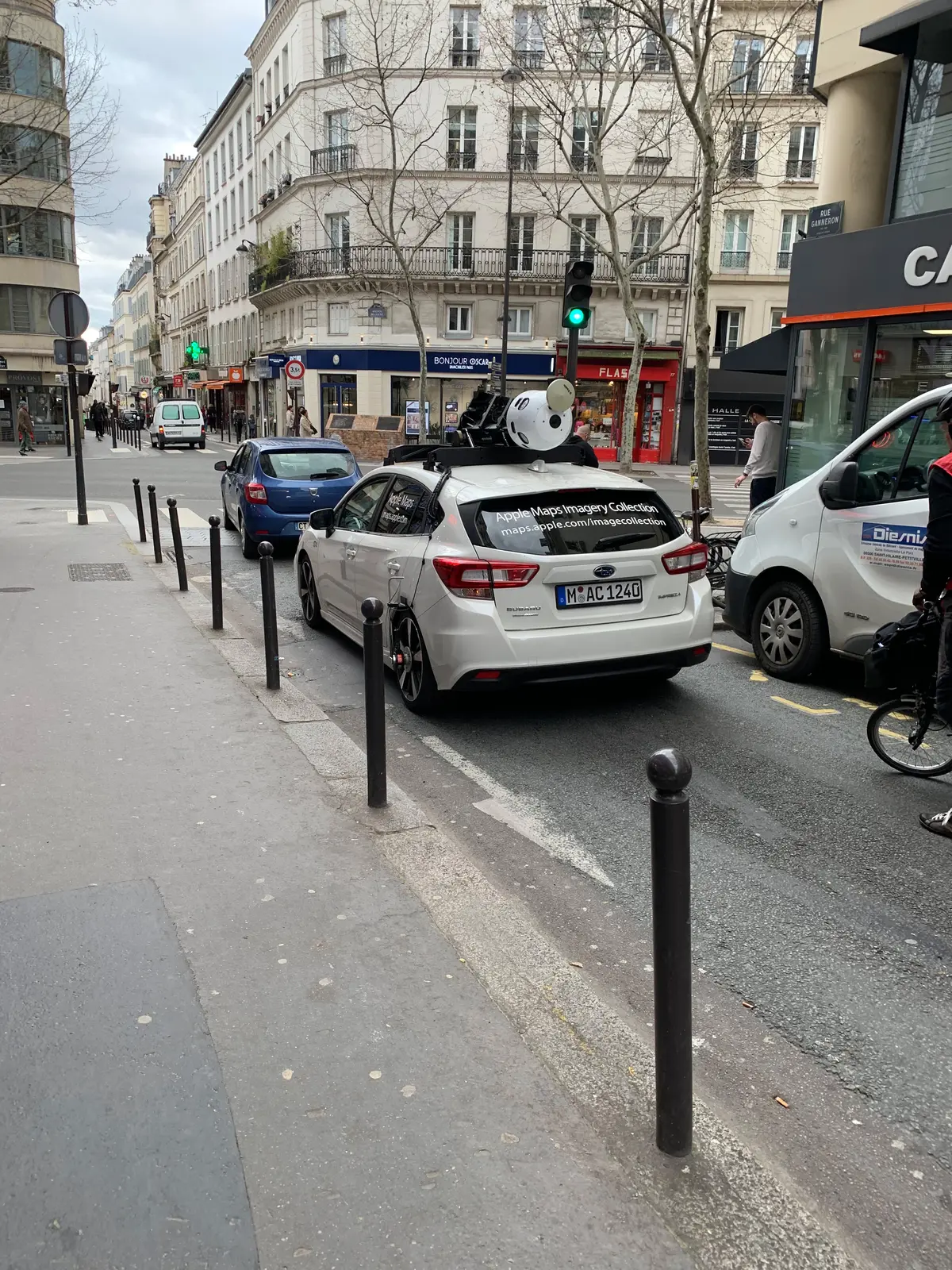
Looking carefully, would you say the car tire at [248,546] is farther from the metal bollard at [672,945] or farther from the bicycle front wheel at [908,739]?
the metal bollard at [672,945]

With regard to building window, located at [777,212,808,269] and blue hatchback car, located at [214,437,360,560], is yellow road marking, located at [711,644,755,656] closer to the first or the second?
blue hatchback car, located at [214,437,360,560]

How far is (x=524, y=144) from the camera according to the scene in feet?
123

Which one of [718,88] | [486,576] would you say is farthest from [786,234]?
[486,576]

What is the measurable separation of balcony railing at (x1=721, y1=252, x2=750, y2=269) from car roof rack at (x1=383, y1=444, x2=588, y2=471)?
33.5 metres

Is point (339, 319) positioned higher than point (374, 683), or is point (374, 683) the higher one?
point (339, 319)

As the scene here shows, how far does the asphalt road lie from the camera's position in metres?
2.55

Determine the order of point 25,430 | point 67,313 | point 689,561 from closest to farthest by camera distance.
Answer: point 689,561 → point 67,313 → point 25,430

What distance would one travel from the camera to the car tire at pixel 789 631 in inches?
267

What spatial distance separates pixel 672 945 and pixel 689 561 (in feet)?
13.3

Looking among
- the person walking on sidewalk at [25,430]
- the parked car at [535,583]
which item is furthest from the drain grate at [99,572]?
the person walking on sidewalk at [25,430]

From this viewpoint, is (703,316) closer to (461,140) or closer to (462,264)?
(462,264)

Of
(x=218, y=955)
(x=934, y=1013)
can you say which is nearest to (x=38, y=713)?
(x=218, y=955)

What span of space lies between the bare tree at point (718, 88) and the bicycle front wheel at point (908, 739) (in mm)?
11124

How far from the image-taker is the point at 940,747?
531 centimetres
